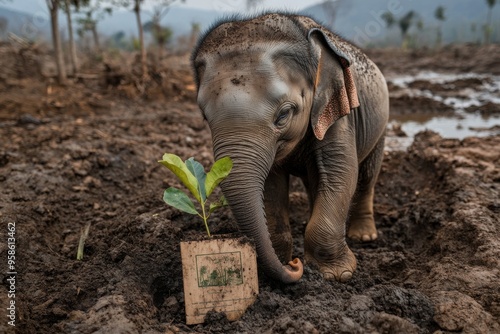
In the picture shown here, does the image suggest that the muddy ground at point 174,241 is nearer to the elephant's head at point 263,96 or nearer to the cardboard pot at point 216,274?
the cardboard pot at point 216,274

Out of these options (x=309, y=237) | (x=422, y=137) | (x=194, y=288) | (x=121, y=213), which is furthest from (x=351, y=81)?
(x=422, y=137)

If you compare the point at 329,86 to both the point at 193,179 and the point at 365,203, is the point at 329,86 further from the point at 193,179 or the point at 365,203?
the point at 365,203

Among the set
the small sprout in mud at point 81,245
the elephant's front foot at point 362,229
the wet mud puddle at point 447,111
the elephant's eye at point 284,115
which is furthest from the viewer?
the wet mud puddle at point 447,111

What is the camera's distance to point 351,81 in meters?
3.41

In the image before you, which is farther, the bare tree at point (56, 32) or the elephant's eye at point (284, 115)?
the bare tree at point (56, 32)

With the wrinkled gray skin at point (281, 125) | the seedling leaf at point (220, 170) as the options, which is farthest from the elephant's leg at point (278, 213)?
the seedling leaf at point (220, 170)

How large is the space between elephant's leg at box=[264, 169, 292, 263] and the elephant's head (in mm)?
698

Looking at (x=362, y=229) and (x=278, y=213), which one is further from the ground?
(x=278, y=213)

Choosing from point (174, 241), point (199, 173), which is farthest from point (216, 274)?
point (174, 241)

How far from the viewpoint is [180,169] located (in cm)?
292

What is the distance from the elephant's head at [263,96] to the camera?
2.80 m

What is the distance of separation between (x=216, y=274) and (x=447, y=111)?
11.6 metres

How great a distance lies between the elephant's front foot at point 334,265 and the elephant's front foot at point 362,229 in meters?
1.26

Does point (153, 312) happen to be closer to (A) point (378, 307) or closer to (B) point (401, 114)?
(A) point (378, 307)
